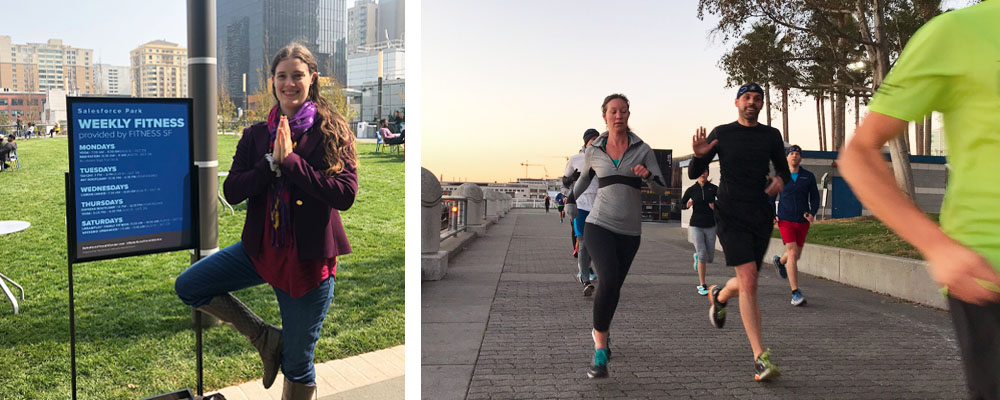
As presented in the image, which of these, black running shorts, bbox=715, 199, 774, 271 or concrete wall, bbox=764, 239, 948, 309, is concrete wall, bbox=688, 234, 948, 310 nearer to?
concrete wall, bbox=764, 239, 948, 309

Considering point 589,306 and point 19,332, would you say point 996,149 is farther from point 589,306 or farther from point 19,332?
point 19,332

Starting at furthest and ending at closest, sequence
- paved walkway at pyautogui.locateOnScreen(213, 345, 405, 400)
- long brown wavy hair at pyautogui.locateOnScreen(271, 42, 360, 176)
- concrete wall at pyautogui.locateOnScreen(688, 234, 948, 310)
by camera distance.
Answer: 1. concrete wall at pyautogui.locateOnScreen(688, 234, 948, 310)
2. paved walkway at pyautogui.locateOnScreen(213, 345, 405, 400)
3. long brown wavy hair at pyautogui.locateOnScreen(271, 42, 360, 176)

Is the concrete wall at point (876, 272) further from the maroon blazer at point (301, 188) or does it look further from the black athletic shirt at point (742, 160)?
the maroon blazer at point (301, 188)

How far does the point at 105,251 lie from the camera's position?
3.77m

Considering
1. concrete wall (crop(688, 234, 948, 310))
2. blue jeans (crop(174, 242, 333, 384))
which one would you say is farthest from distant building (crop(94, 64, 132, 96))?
concrete wall (crop(688, 234, 948, 310))

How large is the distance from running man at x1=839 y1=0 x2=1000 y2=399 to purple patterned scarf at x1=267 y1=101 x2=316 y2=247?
8.68 ft

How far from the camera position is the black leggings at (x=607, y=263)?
450 centimetres

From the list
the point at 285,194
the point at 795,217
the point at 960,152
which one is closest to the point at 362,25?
the point at 795,217

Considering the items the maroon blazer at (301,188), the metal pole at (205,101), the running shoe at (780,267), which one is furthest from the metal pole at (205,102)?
the running shoe at (780,267)

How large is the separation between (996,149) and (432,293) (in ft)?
22.7

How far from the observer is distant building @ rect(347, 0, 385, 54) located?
82.4 ft

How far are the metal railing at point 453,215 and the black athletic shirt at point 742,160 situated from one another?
8574 millimetres

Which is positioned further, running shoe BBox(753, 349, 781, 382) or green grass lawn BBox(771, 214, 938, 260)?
green grass lawn BBox(771, 214, 938, 260)

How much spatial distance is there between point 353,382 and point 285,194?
1.93 meters
